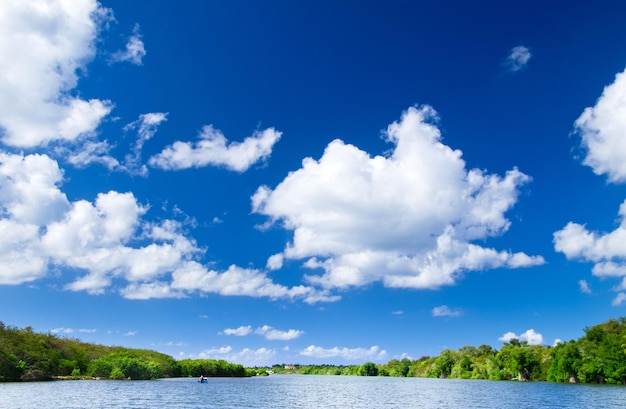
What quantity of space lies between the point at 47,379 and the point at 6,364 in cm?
2477

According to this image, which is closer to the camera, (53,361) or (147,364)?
(53,361)

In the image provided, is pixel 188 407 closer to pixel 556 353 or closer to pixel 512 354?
pixel 556 353

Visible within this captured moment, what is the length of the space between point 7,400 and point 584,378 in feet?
463

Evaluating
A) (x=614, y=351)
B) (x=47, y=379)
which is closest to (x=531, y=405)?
(x=614, y=351)

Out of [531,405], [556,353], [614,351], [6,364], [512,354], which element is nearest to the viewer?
[531,405]

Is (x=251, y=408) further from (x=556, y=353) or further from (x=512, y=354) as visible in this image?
(x=512, y=354)

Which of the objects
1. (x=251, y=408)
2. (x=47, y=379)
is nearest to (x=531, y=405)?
(x=251, y=408)

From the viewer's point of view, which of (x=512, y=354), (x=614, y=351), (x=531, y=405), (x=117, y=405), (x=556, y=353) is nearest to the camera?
(x=117, y=405)

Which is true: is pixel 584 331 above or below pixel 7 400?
above

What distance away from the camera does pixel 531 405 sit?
72062 mm

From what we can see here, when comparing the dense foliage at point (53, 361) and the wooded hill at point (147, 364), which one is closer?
the dense foliage at point (53, 361)

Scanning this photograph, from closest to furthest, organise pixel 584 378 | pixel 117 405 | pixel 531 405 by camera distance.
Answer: pixel 117 405, pixel 531 405, pixel 584 378

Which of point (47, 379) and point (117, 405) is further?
point (47, 379)

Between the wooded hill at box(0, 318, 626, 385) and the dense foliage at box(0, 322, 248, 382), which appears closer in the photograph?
the dense foliage at box(0, 322, 248, 382)
